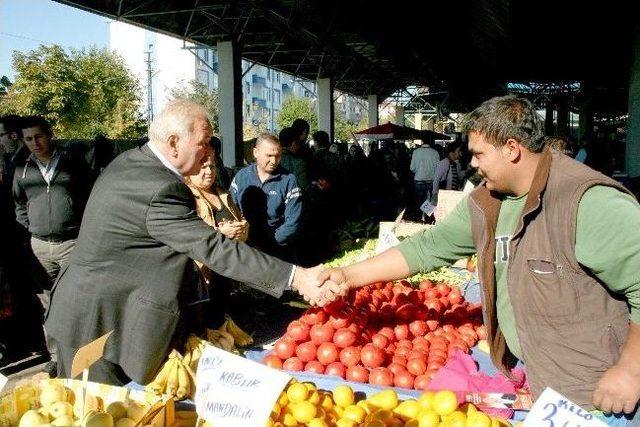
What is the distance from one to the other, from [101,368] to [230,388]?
0.98 meters

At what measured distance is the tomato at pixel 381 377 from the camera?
2791 millimetres

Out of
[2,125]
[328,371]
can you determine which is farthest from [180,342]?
[2,125]

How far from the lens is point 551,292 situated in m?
1.84

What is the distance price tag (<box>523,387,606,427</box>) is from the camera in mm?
1633

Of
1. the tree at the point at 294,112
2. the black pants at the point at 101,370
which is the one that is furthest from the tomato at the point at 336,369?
the tree at the point at 294,112

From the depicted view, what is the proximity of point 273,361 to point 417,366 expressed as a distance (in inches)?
30.2

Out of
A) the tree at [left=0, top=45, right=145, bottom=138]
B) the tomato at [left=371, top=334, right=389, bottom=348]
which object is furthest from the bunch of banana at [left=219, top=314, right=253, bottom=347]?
A: the tree at [left=0, top=45, right=145, bottom=138]

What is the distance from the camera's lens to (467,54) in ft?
47.0

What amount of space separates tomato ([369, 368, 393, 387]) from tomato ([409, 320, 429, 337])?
0.62 m

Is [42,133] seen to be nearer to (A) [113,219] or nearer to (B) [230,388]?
(A) [113,219]

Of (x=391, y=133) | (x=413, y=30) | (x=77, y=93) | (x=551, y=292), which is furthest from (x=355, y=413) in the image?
(x=77, y=93)

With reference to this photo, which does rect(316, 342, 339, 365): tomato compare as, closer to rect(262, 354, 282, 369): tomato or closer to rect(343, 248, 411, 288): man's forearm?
rect(262, 354, 282, 369): tomato

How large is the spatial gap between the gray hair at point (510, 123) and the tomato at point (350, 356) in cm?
148

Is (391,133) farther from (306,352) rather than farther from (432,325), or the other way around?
(306,352)
